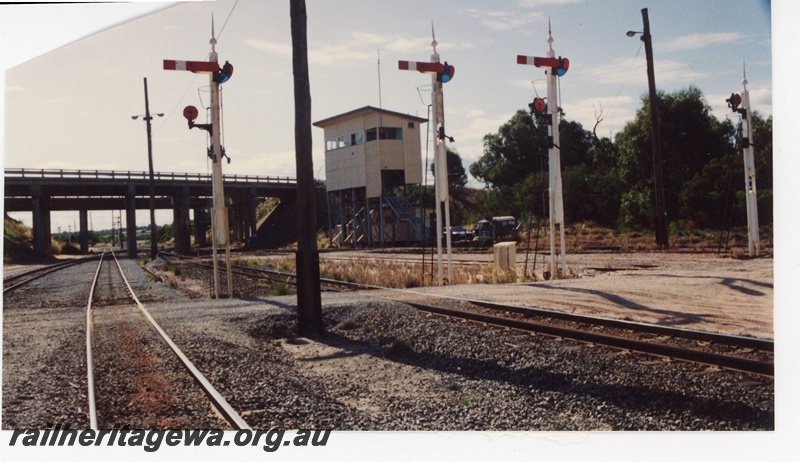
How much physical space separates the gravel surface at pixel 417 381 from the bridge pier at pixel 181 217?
15.0m

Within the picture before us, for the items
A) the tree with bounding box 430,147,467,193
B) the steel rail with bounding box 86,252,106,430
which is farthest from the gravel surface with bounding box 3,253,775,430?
the tree with bounding box 430,147,467,193

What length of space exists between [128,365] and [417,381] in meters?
3.32

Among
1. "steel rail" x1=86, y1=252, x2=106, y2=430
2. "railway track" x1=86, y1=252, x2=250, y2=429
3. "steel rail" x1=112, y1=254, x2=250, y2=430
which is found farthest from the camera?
"railway track" x1=86, y1=252, x2=250, y2=429

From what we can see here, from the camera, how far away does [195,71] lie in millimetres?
11703

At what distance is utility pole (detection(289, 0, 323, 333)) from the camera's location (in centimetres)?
962

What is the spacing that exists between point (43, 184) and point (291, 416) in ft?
39.9

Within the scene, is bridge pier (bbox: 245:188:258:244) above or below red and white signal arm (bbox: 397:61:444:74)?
below

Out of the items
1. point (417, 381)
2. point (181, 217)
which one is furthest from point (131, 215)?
point (417, 381)

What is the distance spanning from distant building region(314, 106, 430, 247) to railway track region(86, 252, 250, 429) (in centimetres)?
1921

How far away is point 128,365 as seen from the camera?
7.29m

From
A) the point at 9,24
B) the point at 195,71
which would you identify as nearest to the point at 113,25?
the point at 9,24

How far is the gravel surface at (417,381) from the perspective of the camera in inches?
201

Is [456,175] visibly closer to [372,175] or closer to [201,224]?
[372,175]

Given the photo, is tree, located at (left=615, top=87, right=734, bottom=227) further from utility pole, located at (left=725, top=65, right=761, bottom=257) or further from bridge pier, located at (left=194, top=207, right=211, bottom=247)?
bridge pier, located at (left=194, top=207, right=211, bottom=247)
